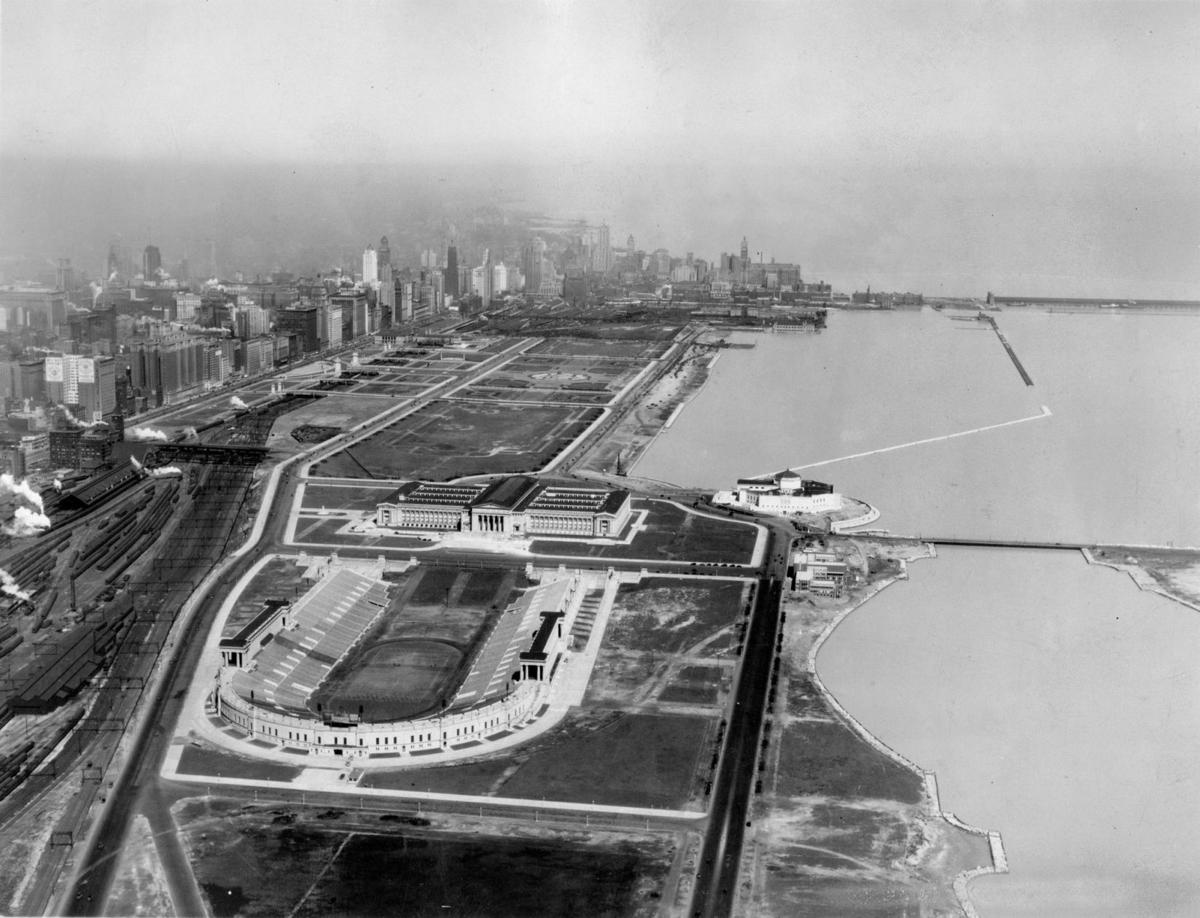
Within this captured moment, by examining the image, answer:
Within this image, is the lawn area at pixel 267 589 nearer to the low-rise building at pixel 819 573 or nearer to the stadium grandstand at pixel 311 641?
the stadium grandstand at pixel 311 641

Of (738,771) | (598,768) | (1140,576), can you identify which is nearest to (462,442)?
(1140,576)

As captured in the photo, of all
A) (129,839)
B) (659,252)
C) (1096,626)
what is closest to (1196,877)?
(1096,626)

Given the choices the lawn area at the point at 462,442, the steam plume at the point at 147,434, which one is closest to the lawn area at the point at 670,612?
the lawn area at the point at 462,442

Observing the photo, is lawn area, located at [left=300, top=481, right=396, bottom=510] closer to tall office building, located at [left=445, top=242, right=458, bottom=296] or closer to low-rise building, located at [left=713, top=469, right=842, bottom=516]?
low-rise building, located at [left=713, top=469, right=842, bottom=516]

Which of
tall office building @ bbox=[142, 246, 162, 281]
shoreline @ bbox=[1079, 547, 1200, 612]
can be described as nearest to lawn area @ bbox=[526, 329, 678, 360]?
tall office building @ bbox=[142, 246, 162, 281]

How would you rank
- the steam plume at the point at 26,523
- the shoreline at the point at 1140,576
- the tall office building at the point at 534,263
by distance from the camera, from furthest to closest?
1. the tall office building at the point at 534,263
2. the steam plume at the point at 26,523
3. the shoreline at the point at 1140,576

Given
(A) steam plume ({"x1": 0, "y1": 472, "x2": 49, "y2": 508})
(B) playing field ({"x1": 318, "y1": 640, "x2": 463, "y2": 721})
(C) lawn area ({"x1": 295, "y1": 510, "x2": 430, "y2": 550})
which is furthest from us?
(A) steam plume ({"x1": 0, "y1": 472, "x2": 49, "y2": 508})
